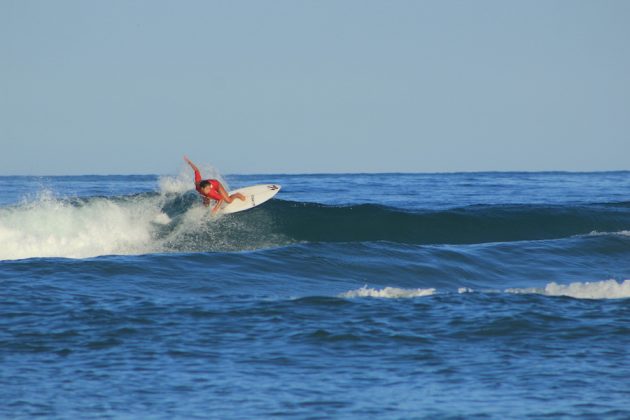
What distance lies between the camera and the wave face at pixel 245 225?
69.6 ft

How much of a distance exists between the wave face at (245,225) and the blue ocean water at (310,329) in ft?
0.50

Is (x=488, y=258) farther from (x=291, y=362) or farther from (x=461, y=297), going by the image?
(x=291, y=362)

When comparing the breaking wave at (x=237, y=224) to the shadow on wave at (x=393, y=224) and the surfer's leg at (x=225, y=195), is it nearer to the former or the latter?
the shadow on wave at (x=393, y=224)

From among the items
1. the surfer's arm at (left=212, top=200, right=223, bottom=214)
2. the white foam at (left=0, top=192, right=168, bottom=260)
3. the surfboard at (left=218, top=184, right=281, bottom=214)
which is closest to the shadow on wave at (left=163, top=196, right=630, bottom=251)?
the surfboard at (left=218, top=184, right=281, bottom=214)

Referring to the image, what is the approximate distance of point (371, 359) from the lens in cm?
939

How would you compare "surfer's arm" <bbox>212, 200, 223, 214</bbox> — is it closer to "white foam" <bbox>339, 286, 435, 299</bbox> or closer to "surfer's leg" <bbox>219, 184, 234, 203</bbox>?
"surfer's leg" <bbox>219, 184, 234, 203</bbox>

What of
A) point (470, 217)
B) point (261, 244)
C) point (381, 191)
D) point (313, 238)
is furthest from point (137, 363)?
point (381, 191)

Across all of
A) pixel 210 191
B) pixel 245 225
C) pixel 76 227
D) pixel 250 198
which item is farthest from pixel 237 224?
pixel 76 227

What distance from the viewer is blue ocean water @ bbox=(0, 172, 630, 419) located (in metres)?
7.91

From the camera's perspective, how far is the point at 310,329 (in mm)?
10617

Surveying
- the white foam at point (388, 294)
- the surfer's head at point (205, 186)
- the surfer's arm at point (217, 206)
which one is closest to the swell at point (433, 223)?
the surfer's arm at point (217, 206)

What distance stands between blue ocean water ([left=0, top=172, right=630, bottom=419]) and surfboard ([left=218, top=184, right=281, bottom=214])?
1.13 metres

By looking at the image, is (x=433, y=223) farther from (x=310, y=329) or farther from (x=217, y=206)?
(x=310, y=329)

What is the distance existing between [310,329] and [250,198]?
1343 centimetres
